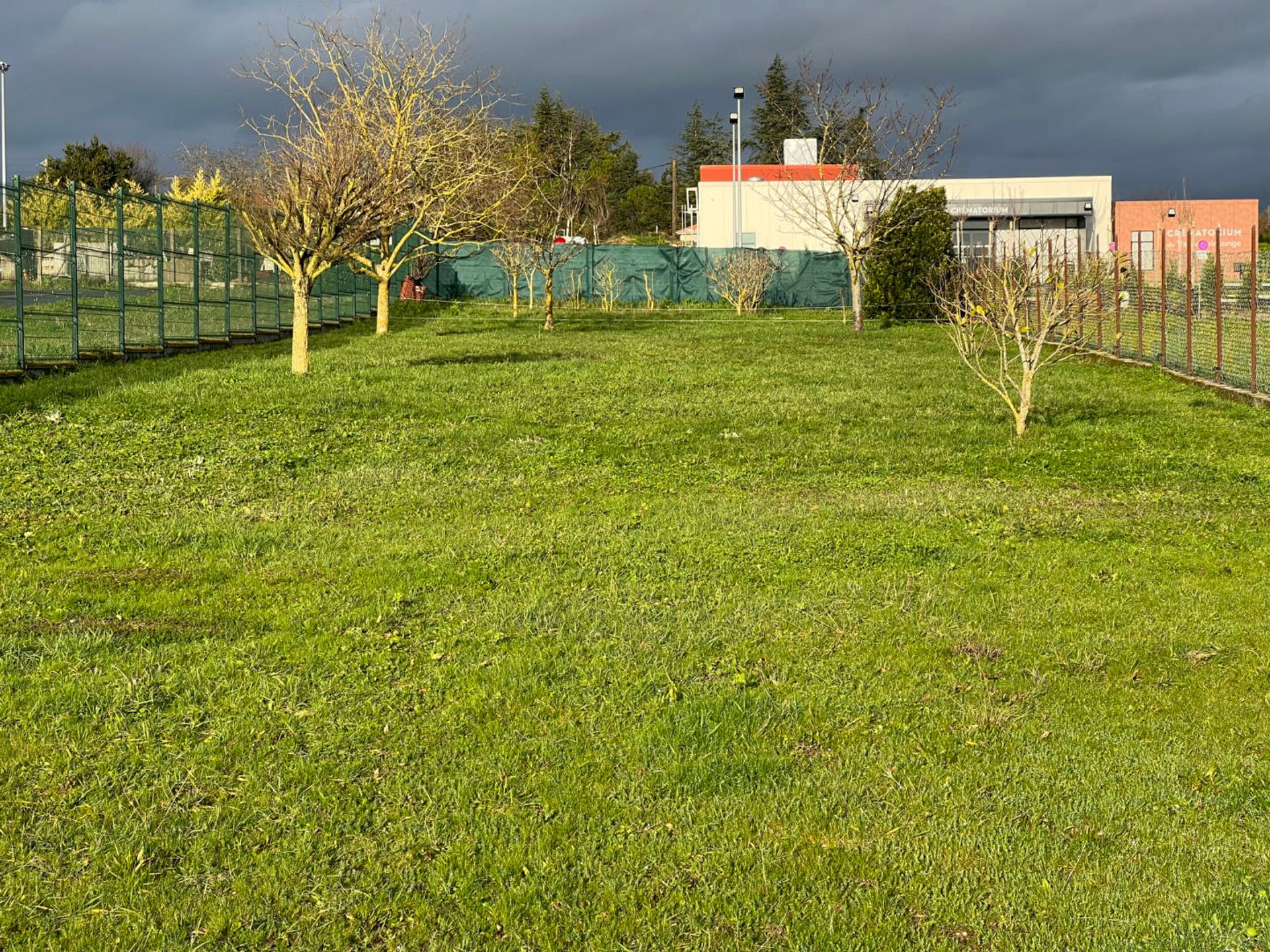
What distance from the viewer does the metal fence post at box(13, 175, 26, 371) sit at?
15594mm

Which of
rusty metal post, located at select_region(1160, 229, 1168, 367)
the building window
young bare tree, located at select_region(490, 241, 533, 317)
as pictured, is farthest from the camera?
the building window

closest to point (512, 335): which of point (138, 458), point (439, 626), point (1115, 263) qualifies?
point (1115, 263)

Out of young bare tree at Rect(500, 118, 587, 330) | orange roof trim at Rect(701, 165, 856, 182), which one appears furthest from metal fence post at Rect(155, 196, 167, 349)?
orange roof trim at Rect(701, 165, 856, 182)

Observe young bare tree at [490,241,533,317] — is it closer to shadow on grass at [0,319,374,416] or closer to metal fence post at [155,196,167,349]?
shadow on grass at [0,319,374,416]

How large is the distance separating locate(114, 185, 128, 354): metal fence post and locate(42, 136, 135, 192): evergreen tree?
139 feet

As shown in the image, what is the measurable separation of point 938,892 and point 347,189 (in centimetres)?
1545

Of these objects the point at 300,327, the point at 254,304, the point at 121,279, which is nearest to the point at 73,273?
the point at 121,279

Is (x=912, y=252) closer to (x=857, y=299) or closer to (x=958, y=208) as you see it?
(x=857, y=299)

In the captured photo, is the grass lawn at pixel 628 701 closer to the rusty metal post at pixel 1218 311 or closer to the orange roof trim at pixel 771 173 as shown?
the rusty metal post at pixel 1218 311

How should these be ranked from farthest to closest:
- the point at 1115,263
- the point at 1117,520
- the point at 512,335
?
the point at 512,335 → the point at 1115,263 → the point at 1117,520

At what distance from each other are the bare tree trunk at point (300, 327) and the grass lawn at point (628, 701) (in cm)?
656

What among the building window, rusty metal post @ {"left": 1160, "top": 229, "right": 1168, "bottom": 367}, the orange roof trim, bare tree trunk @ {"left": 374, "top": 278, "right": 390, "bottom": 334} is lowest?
rusty metal post @ {"left": 1160, "top": 229, "right": 1168, "bottom": 367}

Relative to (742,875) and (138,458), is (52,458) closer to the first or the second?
(138,458)

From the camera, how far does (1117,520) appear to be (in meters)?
8.51
